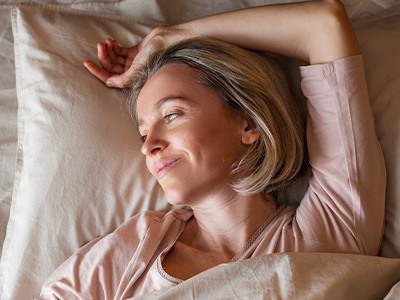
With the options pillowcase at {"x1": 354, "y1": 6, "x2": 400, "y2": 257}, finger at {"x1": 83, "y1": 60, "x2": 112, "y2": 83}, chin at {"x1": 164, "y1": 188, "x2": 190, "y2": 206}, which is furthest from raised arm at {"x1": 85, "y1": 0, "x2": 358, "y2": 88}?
chin at {"x1": 164, "y1": 188, "x2": 190, "y2": 206}

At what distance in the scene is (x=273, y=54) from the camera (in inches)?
56.9

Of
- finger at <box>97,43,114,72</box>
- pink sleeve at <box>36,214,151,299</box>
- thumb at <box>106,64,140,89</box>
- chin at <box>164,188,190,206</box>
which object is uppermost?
finger at <box>97,43,114,72</box>

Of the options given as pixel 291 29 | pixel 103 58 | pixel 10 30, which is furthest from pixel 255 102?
pixel 10 30

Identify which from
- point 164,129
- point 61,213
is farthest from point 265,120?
point 61,213

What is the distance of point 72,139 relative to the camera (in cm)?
141

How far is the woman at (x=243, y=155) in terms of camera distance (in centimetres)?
124

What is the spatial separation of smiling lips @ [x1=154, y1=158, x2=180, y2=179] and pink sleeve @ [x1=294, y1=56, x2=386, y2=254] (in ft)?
0.89

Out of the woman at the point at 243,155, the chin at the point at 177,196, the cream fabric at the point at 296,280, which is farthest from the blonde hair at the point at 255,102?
the cream fabric at the point at 296,280

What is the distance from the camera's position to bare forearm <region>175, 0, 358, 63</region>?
1.27 metres

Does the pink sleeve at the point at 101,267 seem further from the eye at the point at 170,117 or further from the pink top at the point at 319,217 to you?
the eye at the point at 170,117

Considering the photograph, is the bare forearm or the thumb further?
the thumb

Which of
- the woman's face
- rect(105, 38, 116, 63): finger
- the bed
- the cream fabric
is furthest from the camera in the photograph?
rect(105, 38, 116, 63): finger

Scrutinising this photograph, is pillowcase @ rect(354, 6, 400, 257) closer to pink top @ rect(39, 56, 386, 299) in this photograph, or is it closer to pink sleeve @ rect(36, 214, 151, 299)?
pink top @ rect(39, 56, 386, 299)

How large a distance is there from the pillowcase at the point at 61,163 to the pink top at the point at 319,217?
7 cm
